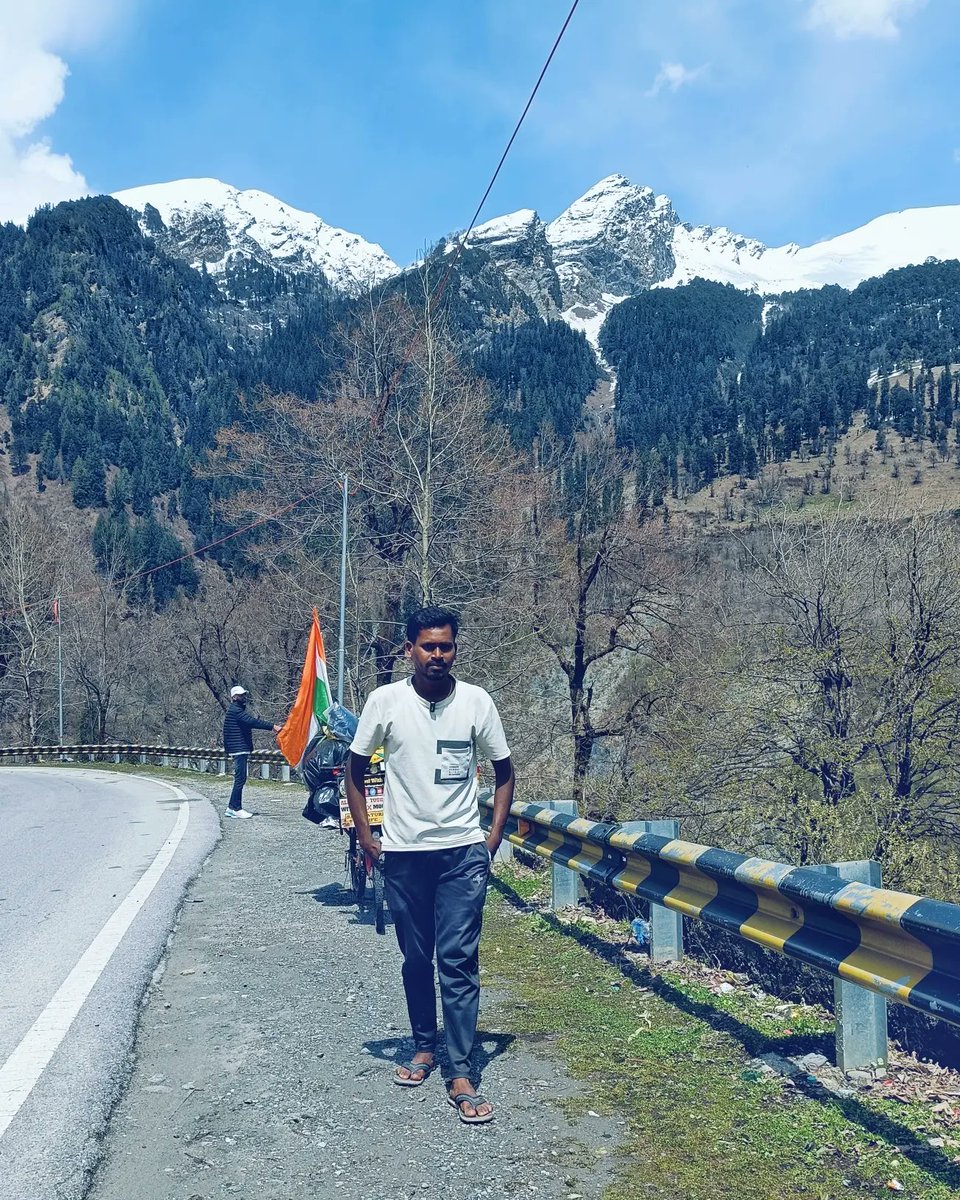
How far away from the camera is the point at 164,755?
128ft

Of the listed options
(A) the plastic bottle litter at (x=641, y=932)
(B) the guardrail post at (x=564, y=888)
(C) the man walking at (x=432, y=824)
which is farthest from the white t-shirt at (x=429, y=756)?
(B) the guardrail post at (x=564, y=888)

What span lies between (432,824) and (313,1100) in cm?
115

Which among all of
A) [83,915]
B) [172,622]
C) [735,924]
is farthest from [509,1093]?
[172,622]

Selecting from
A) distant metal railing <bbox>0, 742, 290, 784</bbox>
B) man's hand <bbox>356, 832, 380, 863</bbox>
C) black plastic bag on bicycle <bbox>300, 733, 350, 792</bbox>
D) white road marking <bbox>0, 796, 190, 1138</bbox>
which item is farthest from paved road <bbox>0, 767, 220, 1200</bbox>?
distant metal railing <bbox>0, 742, 290, 784</bbox>

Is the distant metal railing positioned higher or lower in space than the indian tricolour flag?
lower

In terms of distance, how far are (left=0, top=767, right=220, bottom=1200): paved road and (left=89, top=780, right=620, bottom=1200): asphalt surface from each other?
136 mm

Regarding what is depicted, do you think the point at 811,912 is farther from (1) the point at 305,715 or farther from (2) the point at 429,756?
(1) the point at 305,715

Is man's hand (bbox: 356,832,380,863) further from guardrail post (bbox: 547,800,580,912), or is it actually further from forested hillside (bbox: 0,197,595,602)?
forested hillside (bbox: 0,197,595,602)

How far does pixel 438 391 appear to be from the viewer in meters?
25.6

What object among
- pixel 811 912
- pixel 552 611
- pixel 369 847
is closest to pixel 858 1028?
pixel 811 912

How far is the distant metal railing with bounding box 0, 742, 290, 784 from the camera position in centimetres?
3244

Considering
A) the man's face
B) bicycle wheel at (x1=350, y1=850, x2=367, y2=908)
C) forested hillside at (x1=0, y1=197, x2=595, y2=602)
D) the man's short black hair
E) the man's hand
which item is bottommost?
bicycle wheel at (x1=350, y1=850, x2=367, y2=908)

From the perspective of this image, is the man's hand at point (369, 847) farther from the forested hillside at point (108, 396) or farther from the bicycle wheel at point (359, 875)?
the forested hillside at point (108, 396)

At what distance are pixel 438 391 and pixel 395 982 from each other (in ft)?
67.7
